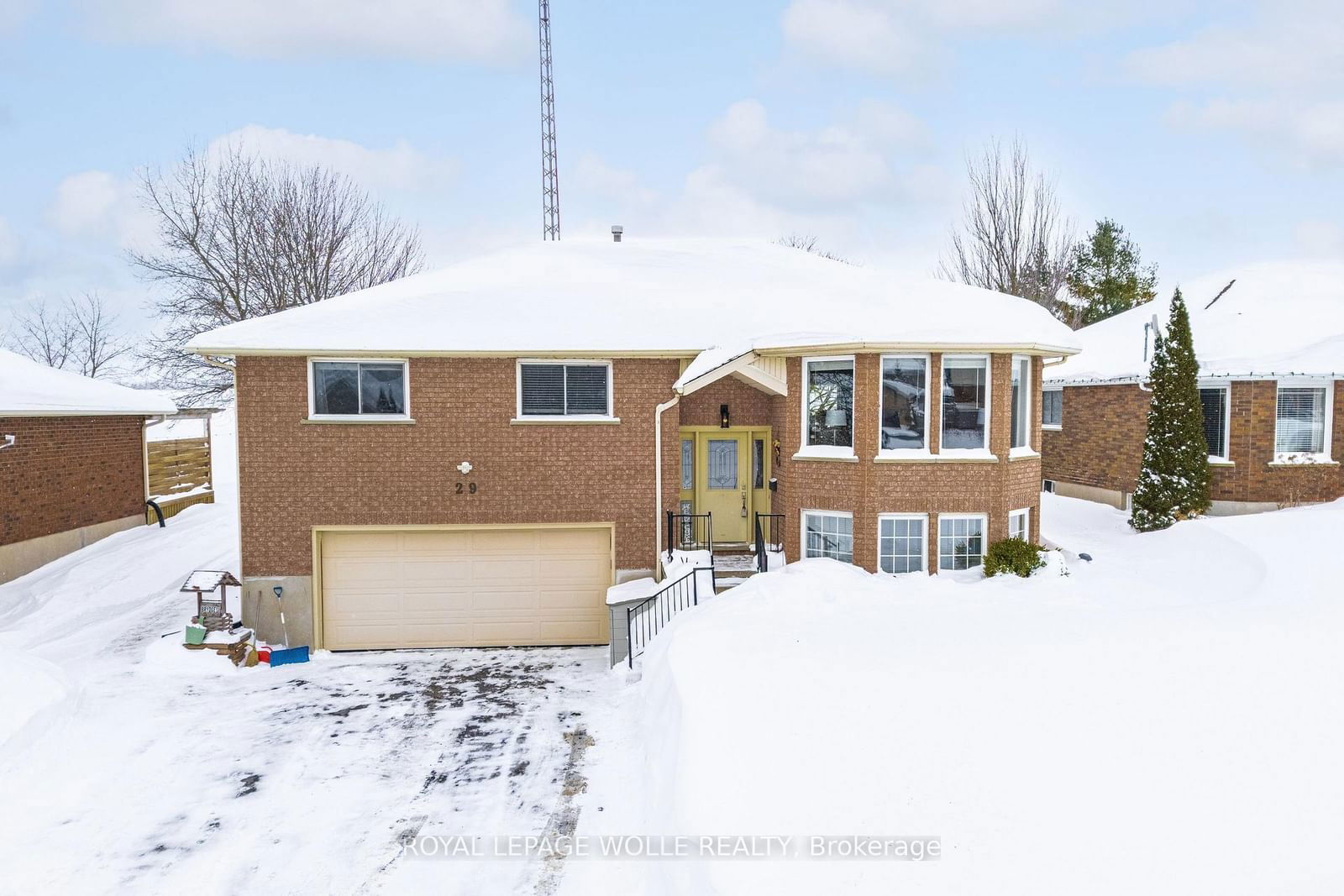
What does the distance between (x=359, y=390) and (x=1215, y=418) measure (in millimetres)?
18036

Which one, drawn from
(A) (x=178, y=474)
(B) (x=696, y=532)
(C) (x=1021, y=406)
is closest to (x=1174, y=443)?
(C) (x=1021, y=406)

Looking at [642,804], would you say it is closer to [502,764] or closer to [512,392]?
[502,764]

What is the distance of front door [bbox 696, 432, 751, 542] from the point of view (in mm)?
14938

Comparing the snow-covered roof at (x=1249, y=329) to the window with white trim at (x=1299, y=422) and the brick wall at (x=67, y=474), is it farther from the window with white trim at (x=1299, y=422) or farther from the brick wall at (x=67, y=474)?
the brick wall at (x=67, y=474)

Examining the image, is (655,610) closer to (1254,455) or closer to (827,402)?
(827,402)

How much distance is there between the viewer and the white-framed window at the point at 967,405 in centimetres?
1262

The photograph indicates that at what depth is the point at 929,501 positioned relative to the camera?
12641 millimetres

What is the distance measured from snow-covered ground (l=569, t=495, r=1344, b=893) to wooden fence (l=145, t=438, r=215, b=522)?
16.7 metres

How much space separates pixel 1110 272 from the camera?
108 feet

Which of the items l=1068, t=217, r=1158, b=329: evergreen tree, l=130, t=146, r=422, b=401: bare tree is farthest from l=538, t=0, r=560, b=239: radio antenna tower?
l=1068, t=217, r=1158, b=329: evergreen tree

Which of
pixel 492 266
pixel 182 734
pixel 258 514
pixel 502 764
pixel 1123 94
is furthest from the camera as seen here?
pixel 1123 94

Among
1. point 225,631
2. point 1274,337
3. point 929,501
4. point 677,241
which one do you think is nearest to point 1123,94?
point 1274,337

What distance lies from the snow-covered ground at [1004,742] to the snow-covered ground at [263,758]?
130 centimetres

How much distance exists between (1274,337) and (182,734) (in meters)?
22.9
